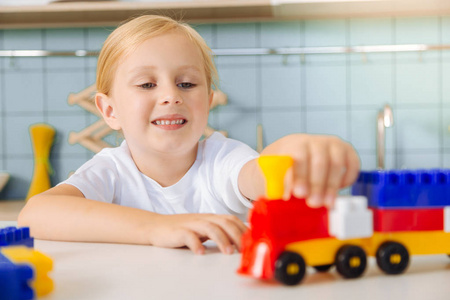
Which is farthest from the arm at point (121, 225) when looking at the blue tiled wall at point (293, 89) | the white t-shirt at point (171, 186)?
the blue tiled wall at point (293, 89)

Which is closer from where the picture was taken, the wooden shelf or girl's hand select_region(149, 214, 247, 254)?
girl's hand select_region(149, 214, 247, 254)

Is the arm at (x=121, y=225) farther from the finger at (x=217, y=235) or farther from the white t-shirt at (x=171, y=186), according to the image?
the white t-shirt at (x=171, y=186)

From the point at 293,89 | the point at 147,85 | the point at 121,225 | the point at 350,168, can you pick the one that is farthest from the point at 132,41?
the point at 293,89

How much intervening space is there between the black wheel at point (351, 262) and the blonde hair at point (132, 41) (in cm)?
69

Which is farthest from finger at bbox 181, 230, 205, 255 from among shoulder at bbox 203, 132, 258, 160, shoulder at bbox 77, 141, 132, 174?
shoulder at bbox 77, 141, 132, 174

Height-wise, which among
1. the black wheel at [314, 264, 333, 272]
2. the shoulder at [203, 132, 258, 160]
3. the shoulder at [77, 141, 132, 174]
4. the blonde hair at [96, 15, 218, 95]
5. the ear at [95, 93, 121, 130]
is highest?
the blonde hair at [96, 15, 218, 95]

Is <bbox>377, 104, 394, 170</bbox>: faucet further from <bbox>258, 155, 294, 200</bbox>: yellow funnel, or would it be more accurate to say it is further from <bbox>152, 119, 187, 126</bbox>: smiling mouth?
<bbox>258, 155, 294, 200</bbox>: yellow funnel

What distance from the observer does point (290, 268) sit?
357mm

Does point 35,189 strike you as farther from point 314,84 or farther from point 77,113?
point 314,84

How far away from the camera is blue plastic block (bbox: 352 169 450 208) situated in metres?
0.40

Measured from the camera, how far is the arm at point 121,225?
55 cm

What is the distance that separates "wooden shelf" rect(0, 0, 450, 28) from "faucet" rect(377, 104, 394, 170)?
1.22 ft

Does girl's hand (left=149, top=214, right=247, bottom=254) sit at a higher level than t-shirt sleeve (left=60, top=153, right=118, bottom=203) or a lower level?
lower

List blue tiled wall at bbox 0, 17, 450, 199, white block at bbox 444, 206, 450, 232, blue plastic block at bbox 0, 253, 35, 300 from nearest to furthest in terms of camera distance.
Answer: blue plastic block at bbox 0, 253, 35, 300 → white block at bbox 444, 206, 450, 232 → blue tiled wall at bbox 0, 17, 450, 199
